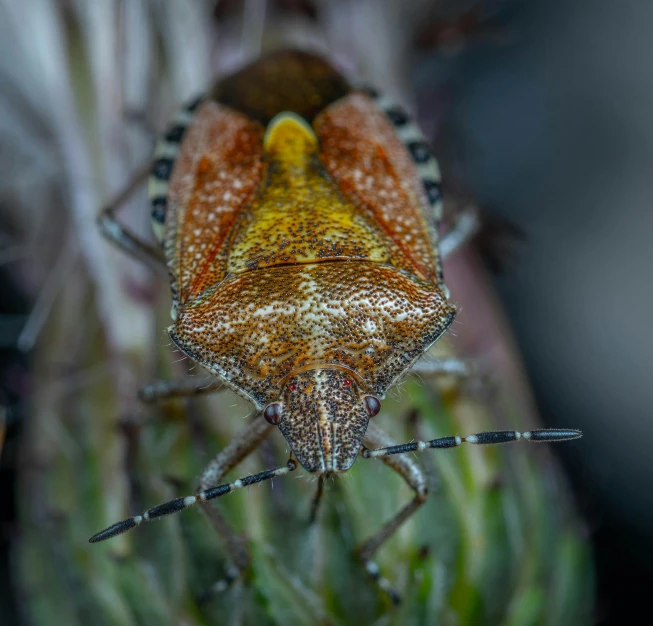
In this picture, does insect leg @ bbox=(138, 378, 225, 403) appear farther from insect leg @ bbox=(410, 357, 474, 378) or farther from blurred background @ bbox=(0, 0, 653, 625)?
insect leg @ bbox=(410, 357, 474, 378)

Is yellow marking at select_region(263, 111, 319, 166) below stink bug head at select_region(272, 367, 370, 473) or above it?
above

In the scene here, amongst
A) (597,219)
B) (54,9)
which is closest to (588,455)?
(597,219)

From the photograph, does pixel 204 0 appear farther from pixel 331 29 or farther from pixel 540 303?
pixel 540 303

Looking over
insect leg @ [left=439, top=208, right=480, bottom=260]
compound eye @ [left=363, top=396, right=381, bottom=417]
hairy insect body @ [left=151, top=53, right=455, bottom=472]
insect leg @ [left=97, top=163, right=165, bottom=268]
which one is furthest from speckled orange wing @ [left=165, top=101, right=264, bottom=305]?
insect leg @ [left=439, top=208, right=480, bottom=260]

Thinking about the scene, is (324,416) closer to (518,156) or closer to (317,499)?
(317,499)

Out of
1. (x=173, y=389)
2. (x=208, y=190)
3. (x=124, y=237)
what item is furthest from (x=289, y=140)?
(x=173, y=389)

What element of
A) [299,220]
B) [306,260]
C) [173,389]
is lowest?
[173,389]

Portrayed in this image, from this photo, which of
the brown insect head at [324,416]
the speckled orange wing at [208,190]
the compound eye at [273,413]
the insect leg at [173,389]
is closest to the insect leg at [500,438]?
the brown insect head at [324,416]
